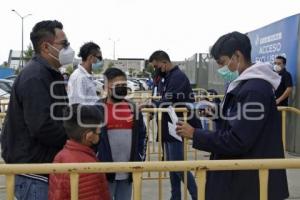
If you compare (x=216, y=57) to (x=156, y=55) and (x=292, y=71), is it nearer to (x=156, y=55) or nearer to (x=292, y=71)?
(x=156, y=55)

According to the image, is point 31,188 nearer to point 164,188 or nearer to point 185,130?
point 185,130

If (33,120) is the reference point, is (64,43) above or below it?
above

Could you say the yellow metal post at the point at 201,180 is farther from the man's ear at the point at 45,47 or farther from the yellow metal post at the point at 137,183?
the man's ear at the point at 45,47

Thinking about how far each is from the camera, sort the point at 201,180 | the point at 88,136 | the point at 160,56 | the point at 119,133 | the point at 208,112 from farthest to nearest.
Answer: the point at 160,56, the point at 119,133, the point at 208,112, the point at 88,136, the point at 201,180

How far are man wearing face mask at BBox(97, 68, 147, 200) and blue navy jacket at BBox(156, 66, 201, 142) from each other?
1.30 m

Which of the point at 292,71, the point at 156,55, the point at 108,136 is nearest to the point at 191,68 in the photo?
the point at 292,71

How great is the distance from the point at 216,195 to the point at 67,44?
150 cm

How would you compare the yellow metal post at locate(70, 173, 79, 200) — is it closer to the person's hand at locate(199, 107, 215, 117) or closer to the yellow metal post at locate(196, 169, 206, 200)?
the yellow metal post at locate(196, 169, 206, 200)

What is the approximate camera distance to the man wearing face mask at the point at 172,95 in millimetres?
5102

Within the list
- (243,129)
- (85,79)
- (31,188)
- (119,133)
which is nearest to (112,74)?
(119,133)

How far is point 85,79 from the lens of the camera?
16.5 feet

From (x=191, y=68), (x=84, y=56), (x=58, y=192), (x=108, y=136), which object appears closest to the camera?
(x=58, y=192)

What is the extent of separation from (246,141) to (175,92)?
268 cm

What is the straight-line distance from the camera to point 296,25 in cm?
817
